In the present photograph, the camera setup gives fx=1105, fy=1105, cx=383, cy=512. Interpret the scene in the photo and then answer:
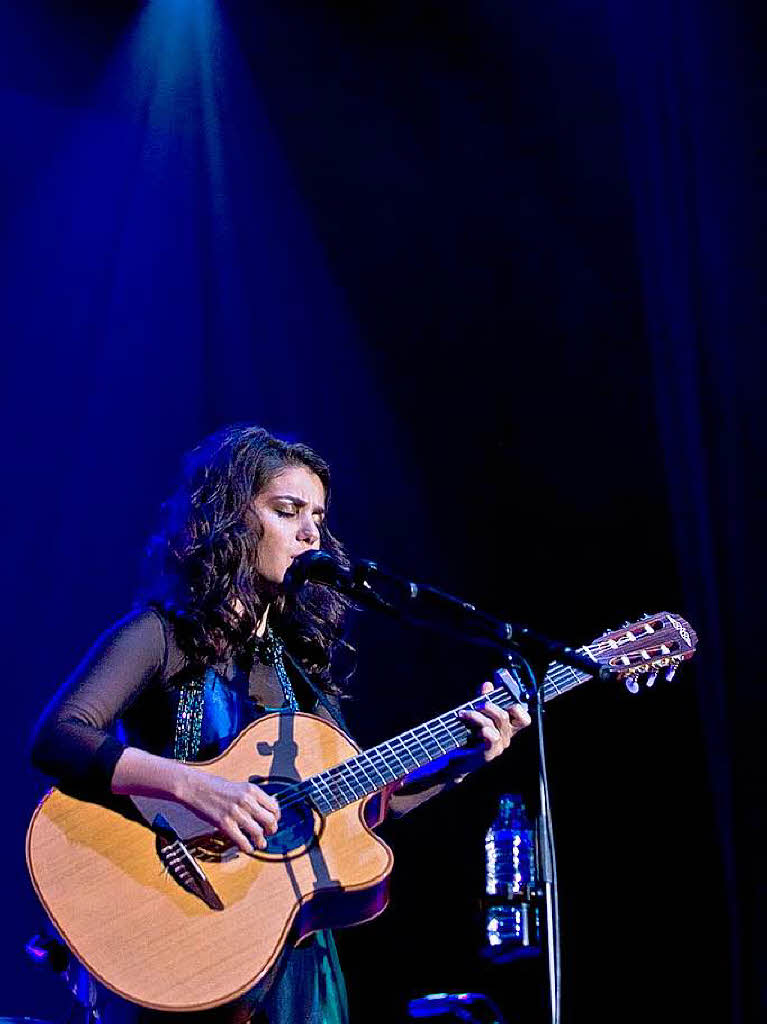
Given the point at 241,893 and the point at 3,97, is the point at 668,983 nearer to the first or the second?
the point at 241,893

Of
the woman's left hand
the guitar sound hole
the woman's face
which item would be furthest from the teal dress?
the woman's left hand

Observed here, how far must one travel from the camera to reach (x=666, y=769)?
466cm

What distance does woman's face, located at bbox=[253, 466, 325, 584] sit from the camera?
3.28 m

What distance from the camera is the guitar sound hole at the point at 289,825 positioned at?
9.04 feet

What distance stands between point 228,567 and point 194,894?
95cm

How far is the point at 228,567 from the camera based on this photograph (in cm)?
323

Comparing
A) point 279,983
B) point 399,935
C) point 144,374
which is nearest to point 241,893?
point 279,983

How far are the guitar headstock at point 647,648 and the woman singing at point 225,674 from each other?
0.32m

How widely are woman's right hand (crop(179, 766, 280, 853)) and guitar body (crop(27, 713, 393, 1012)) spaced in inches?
4.3

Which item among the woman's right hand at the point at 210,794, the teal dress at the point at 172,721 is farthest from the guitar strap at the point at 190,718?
the woman's right hand at the point at 210,794

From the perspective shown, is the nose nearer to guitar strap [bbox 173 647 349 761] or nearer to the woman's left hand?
guitar strap [bbox 173 647 349 761]

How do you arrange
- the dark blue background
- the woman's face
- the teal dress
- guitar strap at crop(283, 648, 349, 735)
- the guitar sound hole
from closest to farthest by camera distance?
the teal dress
the guitar sound hole
guitar strap at crop(283, 648, 349, 735)
the woman's face
the dark blue background

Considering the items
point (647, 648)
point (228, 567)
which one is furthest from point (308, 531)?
point (647, 648)

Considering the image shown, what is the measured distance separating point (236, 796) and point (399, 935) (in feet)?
7.75
